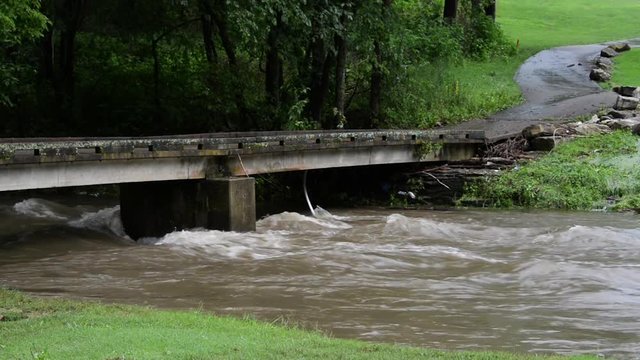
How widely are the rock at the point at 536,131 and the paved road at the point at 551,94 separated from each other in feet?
2.80

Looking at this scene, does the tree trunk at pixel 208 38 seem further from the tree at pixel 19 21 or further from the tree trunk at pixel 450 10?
the tree trunk at pixel 450 10

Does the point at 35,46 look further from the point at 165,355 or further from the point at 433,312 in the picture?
the point at 165,355

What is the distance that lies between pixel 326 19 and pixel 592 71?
16729 mm

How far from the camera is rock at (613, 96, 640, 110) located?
3092cm

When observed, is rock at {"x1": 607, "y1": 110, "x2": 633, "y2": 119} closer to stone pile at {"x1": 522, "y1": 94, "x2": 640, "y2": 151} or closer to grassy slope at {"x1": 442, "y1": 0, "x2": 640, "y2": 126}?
stone pile at {"x1": 522, "y1": 94, "x2": 640, "y2": 151}

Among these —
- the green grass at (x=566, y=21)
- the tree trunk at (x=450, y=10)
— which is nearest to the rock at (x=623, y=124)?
the tree trunk at (x=450, y=10)

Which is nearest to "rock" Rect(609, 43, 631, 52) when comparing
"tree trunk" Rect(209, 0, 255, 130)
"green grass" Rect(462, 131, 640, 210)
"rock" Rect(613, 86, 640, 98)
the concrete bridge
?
"rock" Rect(613, 86, 640, 98)

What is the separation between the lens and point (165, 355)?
26.2 ft

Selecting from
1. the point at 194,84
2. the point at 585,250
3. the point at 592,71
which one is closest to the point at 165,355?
the point at 585,250

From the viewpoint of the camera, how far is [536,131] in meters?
27.5

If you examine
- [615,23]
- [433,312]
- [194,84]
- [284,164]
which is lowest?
[433,312]

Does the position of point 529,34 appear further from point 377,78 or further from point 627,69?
point 377,78

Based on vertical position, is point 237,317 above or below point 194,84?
below

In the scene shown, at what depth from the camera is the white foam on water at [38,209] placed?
78.9ft
